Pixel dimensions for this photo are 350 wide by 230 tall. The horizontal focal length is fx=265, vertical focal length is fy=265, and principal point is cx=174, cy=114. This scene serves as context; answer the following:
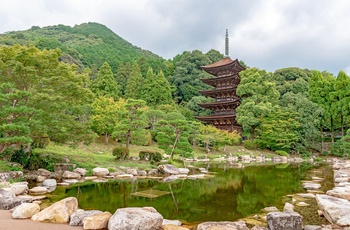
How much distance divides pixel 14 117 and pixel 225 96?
28.3 m

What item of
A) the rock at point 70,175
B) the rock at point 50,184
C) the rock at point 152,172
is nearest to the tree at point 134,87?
the rock at point 152,172

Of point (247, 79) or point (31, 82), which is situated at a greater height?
point (247, 79)

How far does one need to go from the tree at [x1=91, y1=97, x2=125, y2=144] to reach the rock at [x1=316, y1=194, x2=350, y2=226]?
1807 centimetres

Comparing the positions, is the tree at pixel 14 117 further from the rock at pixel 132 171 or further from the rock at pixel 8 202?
the rock at pixel 132 171

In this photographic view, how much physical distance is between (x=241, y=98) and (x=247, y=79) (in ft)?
8.45

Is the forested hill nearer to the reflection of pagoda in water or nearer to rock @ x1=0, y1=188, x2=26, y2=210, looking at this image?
the reflection of pagoda in water

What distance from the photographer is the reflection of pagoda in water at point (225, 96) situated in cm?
3301

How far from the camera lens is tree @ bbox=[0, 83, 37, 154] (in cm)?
938

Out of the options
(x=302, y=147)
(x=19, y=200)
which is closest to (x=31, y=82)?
(x=19, y=200)

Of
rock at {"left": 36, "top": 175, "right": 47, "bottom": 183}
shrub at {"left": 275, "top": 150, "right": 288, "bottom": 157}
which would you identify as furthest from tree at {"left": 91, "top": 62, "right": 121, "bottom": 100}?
Answer: rock at {"left": 36, "top": 175, "right": 47, "bottom": 183}

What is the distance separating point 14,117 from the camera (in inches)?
404

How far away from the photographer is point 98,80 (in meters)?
34.4

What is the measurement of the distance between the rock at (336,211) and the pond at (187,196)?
5.67 ft

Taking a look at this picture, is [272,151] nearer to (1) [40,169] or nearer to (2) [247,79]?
(2) [247,79]
